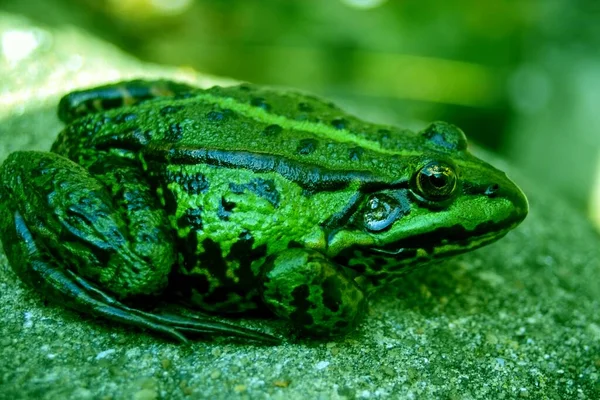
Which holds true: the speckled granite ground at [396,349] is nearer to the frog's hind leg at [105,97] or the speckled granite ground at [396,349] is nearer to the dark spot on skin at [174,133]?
the frog's hind leg at [105,97]

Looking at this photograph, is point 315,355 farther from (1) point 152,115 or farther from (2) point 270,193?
(1) point 152,115

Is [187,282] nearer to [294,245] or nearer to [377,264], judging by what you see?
[294,245]

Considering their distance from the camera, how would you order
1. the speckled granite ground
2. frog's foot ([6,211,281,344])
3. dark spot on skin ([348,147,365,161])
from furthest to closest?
dark spot on skin ([348,147,365,161]), frog's foot ([6,211,281,344]), the speckled granite ground

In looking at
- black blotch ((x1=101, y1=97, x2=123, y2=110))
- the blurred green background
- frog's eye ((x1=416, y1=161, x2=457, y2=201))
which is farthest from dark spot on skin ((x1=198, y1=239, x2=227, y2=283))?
the blurred green background

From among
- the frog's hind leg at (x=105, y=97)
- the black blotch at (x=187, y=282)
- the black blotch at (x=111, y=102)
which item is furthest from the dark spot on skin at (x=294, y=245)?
the black blotch at (x=111, y=102)

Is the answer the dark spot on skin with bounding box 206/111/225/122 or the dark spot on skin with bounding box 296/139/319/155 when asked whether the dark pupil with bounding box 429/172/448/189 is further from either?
the dark spot on skin with bounding box 206/111/225/122

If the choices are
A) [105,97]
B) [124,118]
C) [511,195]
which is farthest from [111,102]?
[511,195]
